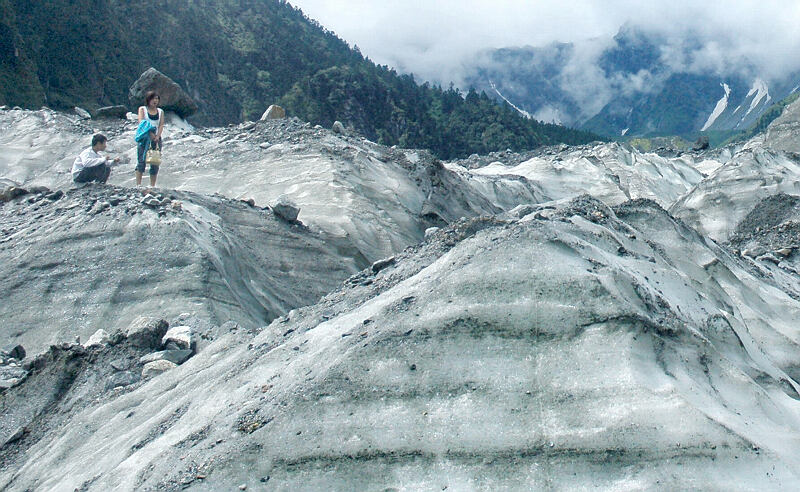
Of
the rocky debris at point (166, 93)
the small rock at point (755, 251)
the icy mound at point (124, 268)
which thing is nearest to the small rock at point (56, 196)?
the icy mound at point (124, 268)

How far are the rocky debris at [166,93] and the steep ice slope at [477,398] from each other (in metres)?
13.9

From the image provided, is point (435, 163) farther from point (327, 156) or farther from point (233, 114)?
point (233, 114)

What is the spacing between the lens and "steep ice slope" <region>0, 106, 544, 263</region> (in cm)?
1349

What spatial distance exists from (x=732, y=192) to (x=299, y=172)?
40.4 feet

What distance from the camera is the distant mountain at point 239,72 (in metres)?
42.6

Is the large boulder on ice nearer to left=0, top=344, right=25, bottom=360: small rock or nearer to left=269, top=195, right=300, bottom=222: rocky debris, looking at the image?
left=269, top=195, right=300, bottom=222: rocky debris

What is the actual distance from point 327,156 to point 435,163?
2536 mm

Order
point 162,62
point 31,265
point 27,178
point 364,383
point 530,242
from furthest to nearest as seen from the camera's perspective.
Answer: point 162,62, point 27,178, point 31,265, point 530,242, point 364,383

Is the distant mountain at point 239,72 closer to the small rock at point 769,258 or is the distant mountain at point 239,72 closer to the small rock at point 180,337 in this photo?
the small rock at point 769,258

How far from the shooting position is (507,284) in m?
4.92

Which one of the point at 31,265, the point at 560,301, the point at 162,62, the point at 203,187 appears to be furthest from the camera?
the point at 162,62

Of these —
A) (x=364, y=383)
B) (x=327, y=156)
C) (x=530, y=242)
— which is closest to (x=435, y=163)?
(x=327, y=156)

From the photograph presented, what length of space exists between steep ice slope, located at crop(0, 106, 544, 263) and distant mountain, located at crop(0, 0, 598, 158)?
22.7 metres

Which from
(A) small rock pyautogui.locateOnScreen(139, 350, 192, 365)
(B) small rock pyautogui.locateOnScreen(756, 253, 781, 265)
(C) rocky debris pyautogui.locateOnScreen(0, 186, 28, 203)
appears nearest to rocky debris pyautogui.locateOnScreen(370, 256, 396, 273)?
(A) small rock pyautogui.locateOnScreen(139, 350, 192, 365)
